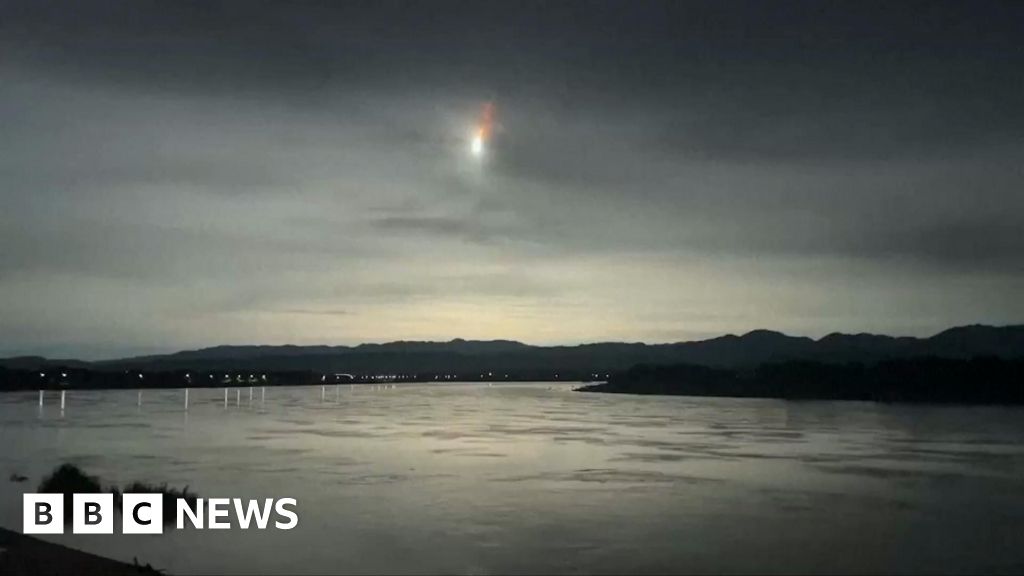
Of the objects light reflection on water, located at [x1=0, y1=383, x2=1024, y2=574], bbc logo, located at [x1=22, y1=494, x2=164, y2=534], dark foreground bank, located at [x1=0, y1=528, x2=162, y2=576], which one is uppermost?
dark foreground bank, located at [x1=0, y1=528, x2=162, y2=576]

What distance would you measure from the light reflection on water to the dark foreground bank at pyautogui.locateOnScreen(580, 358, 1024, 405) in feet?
199

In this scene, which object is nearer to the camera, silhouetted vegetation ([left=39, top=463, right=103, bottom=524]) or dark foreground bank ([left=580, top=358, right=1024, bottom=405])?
silhouetted vegetation ([left=39, top=463, right=103, bottom=524])

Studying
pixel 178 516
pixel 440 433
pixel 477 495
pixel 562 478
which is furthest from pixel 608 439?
pixel 178 516

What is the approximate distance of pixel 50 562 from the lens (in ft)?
46.1

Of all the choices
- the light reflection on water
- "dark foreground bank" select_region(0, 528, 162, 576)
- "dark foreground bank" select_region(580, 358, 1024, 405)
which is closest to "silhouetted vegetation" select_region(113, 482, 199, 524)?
the light reflection on water

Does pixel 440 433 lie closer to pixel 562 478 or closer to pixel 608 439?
pixel 608 439

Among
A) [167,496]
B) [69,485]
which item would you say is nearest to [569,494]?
[167,496]

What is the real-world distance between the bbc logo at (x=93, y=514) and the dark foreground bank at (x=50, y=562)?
3247mm

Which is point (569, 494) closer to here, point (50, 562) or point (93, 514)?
point (93, 514)

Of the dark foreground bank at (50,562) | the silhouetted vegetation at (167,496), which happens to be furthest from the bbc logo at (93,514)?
the dark foreground bank at (50,562)

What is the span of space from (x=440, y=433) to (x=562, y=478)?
22499mm

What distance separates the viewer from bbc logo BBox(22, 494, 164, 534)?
19.5 meters

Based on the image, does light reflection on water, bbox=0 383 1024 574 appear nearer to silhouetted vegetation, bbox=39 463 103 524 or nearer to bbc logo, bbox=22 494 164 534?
bbc logo, bbox=22 494 164 534

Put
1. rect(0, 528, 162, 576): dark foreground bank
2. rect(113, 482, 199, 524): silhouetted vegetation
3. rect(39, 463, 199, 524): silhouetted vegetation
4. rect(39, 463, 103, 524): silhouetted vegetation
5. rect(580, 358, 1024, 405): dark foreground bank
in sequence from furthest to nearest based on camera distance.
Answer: rect(580, 358, 1024, 405): dark foreground bank
rect(39, 463, 103, 524): silhouetted vegetation
rect(39, 463, 199, 524): silhouetted vegetation
rect(113, 482, 199, 524): silhouetted vegetation
rect(0, 528, 162, 576): dark foreground bank
